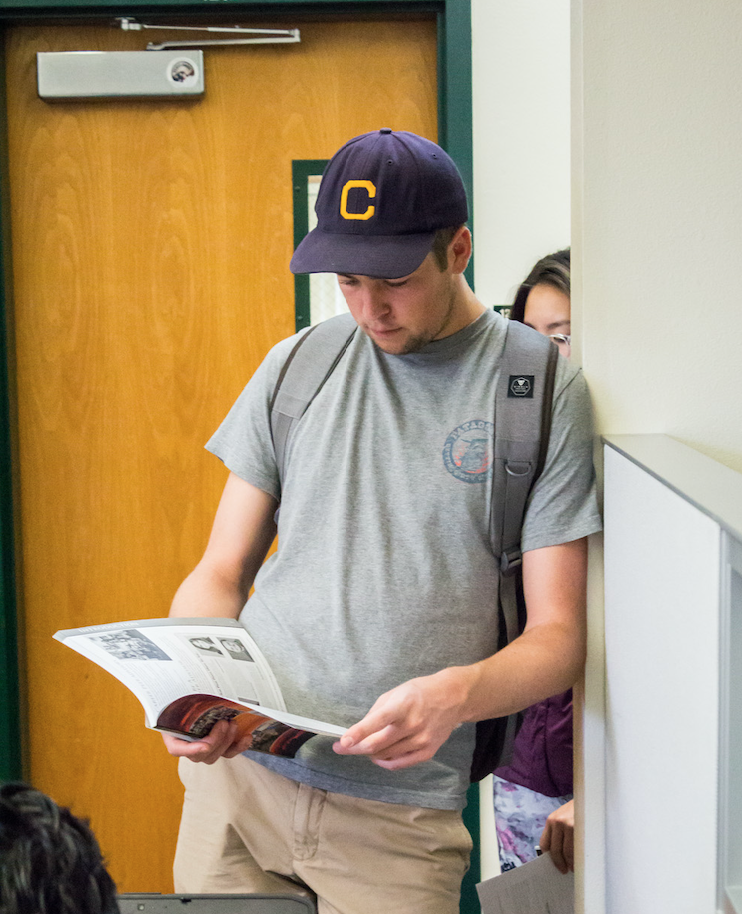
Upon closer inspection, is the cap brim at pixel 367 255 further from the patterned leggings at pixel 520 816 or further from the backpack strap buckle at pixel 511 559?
the patterned leggings at pixel 520 816

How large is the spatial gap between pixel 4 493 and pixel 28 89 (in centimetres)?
103

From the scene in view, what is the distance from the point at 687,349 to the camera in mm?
1185

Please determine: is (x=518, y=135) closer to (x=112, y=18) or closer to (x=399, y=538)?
(x=112, y=18)

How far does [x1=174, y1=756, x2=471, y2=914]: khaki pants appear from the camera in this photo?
1217 mm

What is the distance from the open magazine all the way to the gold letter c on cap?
1.83ft

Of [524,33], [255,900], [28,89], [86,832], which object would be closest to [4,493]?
[28,89]

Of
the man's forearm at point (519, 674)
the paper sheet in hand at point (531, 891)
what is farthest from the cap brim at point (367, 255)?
the paper sheet in hand at point (531, 891)

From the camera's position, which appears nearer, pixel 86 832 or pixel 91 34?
pixel 86 832

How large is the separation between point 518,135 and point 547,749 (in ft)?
4.81

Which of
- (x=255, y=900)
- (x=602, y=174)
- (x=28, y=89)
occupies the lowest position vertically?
(x=255, y=900)

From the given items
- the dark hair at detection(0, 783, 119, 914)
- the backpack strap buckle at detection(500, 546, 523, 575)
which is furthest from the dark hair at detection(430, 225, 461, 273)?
the dark hair at detection(0, 783, 119, 914)

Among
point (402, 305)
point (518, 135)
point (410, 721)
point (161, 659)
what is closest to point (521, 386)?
point (402, 305)

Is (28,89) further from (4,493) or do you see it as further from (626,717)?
(626,717)

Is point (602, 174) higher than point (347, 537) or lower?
higher
